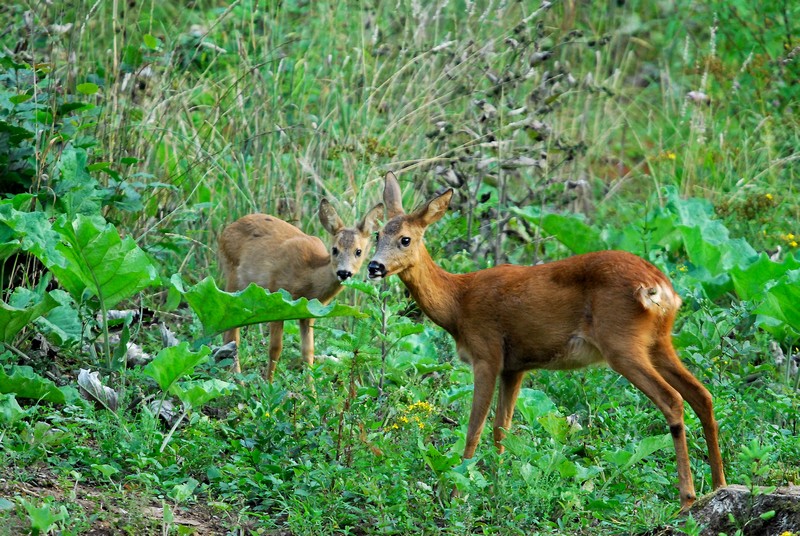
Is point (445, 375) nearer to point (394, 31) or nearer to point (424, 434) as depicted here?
point (424, 434)

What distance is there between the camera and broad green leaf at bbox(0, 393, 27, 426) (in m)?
4.76

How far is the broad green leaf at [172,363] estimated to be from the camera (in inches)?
194

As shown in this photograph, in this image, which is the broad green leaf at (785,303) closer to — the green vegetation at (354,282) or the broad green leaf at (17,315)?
the green vegetation at (354,282)

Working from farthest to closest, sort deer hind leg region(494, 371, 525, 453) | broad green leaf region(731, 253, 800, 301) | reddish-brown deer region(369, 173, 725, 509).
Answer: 1. broad green leaf region(731, 253, 800, 301)
2. deer hind leg region(494, 371, 525, 453)
3. reddish-brown deer region(369, 173, 725, 509)

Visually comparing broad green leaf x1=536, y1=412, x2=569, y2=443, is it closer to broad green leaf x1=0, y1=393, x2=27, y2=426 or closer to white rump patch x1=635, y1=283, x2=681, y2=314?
white rump patch x1=635, y1=283, x2=681, y2=314

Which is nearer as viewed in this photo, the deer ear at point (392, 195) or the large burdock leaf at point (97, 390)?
the large burdock leaf at point (97, 390)

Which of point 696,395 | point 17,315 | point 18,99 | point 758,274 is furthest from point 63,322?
point 758,274

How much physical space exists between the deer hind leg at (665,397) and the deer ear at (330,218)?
8.27 feet

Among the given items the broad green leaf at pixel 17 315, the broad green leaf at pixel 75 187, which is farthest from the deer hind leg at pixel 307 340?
the broad green leaf at pixel 17 315

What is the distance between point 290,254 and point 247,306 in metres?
2.02

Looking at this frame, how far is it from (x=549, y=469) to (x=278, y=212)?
398 centimetres

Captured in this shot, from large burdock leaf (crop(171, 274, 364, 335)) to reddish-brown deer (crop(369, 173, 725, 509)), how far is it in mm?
592

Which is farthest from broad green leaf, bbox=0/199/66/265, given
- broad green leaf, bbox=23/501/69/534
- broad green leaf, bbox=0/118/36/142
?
broad green leaf, bbox=23/501/69/534

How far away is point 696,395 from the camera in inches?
198
